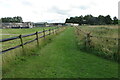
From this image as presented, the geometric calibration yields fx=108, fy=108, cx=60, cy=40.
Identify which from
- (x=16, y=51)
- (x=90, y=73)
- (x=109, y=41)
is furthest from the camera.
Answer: (x=109, y=41)

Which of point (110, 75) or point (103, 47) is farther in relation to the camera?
point (103, 47)

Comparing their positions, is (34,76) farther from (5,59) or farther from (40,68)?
(5,59)

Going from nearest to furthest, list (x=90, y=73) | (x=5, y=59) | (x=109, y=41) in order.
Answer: (x=90, y=73) → (x=5, y=59) → (x=109, y=41)

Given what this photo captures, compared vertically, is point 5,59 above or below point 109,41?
below

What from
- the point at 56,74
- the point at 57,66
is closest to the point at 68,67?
the point at 57,66

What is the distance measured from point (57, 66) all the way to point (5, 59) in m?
2.31

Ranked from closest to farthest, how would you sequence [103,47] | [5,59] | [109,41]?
[5,59] < [103,47] < [109,41]

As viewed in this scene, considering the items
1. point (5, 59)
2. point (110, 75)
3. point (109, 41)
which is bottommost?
point (110, 75)

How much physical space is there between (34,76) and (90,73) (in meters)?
2.05

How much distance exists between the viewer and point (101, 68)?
14.9 ft

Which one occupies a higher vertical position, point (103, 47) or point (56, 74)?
point (103, 47)

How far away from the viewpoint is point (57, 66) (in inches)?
183

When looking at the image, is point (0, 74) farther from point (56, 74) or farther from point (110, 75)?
point (110, 75)

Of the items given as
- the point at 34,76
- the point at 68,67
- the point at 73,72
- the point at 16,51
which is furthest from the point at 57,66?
the point at 16,51
